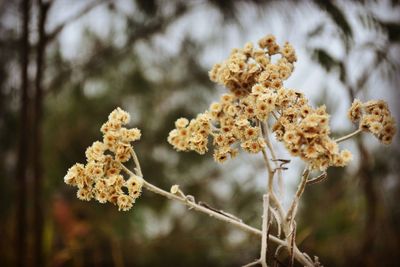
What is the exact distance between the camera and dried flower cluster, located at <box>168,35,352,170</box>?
53cm

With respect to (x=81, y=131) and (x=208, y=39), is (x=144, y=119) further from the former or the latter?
(x=208, y=39)

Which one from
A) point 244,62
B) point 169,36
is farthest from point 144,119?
point 244,62

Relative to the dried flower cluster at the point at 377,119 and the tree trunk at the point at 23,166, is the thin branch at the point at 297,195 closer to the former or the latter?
the dried flower cluster at the point at 377,119

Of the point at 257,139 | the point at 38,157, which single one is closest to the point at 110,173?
the point at 257,139

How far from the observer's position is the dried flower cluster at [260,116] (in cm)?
53

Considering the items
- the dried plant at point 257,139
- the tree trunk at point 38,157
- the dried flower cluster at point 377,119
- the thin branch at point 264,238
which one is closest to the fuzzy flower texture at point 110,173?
the dried plant at point 257,139

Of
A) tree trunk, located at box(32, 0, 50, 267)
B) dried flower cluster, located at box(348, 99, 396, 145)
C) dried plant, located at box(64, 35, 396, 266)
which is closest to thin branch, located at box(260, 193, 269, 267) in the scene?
dried plant, located at box(64, 35, 396, 266)

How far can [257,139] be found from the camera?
600mm

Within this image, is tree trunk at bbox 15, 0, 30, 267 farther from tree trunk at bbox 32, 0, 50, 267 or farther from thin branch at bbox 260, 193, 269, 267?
thin branch at bbox 260, 193, 269, 267

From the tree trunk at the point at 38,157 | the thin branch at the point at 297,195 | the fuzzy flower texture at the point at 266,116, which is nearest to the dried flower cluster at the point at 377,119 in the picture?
the fuzzy flower texture at the point at 266,116

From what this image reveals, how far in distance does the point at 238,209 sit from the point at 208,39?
36.7 inches

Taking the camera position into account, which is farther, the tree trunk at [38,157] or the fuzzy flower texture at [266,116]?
the tree trunk at [38,157]

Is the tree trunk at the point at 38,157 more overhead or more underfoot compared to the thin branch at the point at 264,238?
more overhead

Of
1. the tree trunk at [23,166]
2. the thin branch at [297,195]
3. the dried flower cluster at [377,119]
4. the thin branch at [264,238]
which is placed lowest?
the thin branch at [264,238]
